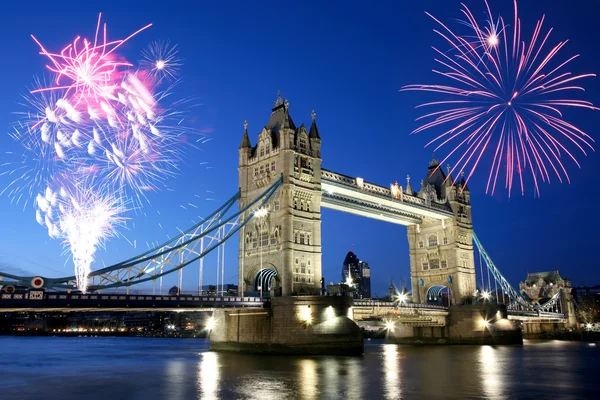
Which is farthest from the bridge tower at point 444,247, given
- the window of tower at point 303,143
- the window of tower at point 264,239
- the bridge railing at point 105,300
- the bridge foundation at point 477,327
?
the bridge railing at point 105,300

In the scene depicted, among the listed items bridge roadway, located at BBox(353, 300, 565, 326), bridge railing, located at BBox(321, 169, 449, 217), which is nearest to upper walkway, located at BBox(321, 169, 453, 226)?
bridge railing, located at BBox(321, 169, 449, 217)

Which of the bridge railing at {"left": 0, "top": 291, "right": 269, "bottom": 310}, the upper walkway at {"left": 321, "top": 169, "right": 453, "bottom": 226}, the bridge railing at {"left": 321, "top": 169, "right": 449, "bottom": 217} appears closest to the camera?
the bridge railing at {"left": 0, "top": 291, "right": 269, "bottom": 310}

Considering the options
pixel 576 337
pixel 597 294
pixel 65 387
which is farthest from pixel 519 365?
pixel 597 294

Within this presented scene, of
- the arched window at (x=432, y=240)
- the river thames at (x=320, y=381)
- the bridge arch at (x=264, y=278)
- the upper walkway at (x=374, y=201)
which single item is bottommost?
the river thames at (x=320, y=381)

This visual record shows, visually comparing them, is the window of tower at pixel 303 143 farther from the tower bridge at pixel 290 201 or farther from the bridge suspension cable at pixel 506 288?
the bridge suspension cable at pixel 506 288

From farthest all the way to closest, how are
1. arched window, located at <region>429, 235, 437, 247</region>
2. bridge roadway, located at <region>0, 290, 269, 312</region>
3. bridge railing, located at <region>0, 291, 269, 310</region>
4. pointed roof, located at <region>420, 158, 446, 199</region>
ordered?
pointed roof, located at <region>420, 158, 446, 199</region> → arched window, located at <region>429, 235, 437, 247</region> → bridge roadway, located at <region>0, 290, 269, 312</region> → bridge railing, located at <region>0, 291, 269, 310</region>

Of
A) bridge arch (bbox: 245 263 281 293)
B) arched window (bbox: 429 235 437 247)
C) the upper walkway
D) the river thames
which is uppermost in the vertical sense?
the upper walkway

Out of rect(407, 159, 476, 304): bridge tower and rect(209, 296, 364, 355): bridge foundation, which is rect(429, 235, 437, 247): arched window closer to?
rect(407, 159, 476, 304): bridge tower
